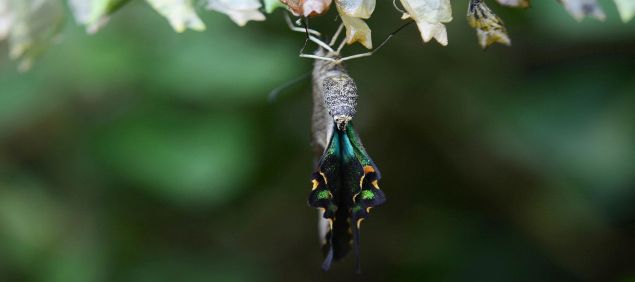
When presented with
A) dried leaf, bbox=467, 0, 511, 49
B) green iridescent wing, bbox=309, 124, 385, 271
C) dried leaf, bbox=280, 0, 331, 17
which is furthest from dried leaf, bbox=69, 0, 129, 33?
dried leaf, bbox=467, 0, 511, 49

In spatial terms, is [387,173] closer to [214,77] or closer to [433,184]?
[433,184]

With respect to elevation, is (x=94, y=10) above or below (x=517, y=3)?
above

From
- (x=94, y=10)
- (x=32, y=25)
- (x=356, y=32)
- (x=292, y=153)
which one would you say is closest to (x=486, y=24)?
(x=356, y=32)

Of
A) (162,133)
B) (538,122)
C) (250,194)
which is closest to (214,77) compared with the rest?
(162,133)

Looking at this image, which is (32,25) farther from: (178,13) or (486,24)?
(486,24)

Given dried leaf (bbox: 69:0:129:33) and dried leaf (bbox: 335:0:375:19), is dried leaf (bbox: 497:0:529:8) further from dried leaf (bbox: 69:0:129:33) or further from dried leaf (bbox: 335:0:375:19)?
dried leaf (bbox: 69:0:129:33)

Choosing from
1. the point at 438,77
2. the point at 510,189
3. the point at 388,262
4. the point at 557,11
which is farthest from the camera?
the point at 388,262

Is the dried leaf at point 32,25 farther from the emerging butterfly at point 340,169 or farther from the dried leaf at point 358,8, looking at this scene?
the dried leaf at point 358,8
